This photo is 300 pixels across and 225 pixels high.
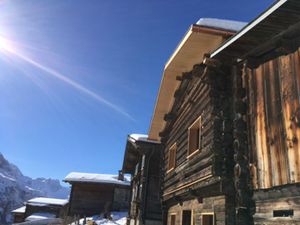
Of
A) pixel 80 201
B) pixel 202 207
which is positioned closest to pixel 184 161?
pixel 202 207

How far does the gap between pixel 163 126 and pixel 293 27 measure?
9934 millimetres

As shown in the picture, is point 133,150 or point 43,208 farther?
point 43,208

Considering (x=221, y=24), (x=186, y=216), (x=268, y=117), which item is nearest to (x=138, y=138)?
(x=186, y=216)

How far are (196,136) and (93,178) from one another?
22.7 m

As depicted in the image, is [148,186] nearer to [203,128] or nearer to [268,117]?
[203,128]

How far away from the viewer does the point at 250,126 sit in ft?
21.2

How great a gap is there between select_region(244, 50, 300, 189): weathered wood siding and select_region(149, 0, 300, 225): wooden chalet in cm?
2

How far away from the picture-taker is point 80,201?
1182 inches

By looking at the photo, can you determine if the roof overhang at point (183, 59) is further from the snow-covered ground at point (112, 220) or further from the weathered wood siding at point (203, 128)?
the snow-covered ground at point (112, 220)

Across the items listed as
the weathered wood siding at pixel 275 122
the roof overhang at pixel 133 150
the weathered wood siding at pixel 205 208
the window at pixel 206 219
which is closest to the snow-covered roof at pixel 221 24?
the weathered wood siding at pixel 275 122

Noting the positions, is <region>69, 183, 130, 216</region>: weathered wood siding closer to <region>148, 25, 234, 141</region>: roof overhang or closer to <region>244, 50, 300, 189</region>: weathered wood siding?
<region>148, 25, 234, 141</region>: roof overhang

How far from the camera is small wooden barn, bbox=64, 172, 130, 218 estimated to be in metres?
29.7

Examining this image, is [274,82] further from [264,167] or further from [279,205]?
[279,205]

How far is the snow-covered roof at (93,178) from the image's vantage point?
30422 mm
